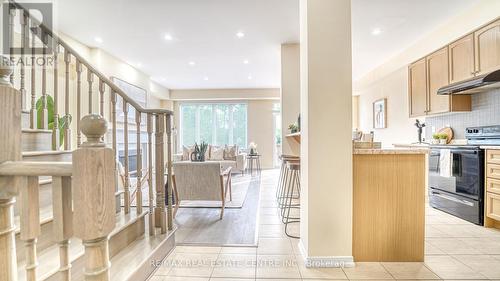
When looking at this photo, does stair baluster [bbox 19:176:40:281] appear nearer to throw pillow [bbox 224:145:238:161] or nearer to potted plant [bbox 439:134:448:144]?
potted plant [bbox 439:134:448:144]

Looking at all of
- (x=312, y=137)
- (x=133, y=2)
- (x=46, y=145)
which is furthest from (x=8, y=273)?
(x=133, y=2)

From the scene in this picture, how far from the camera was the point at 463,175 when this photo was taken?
11.1 ft

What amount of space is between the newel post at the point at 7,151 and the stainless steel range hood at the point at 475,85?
13.3 feet

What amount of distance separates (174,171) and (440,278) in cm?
298

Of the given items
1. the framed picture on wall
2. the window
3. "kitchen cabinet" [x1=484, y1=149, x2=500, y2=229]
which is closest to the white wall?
the framed picture on wall

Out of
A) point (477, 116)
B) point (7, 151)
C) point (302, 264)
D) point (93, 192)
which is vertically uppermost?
point (477, 116)

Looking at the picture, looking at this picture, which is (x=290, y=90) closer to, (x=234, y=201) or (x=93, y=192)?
(x=234, y=201)

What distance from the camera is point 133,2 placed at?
3.44 metres

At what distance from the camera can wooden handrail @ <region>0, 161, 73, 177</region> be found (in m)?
0.70

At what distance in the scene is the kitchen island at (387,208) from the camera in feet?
7.20

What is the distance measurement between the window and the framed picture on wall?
14.4 ft

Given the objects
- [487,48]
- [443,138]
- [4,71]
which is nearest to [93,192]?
[4,71]

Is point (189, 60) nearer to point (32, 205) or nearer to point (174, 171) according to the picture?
point (174, 171)

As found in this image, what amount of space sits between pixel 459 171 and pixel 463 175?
0.25ft
